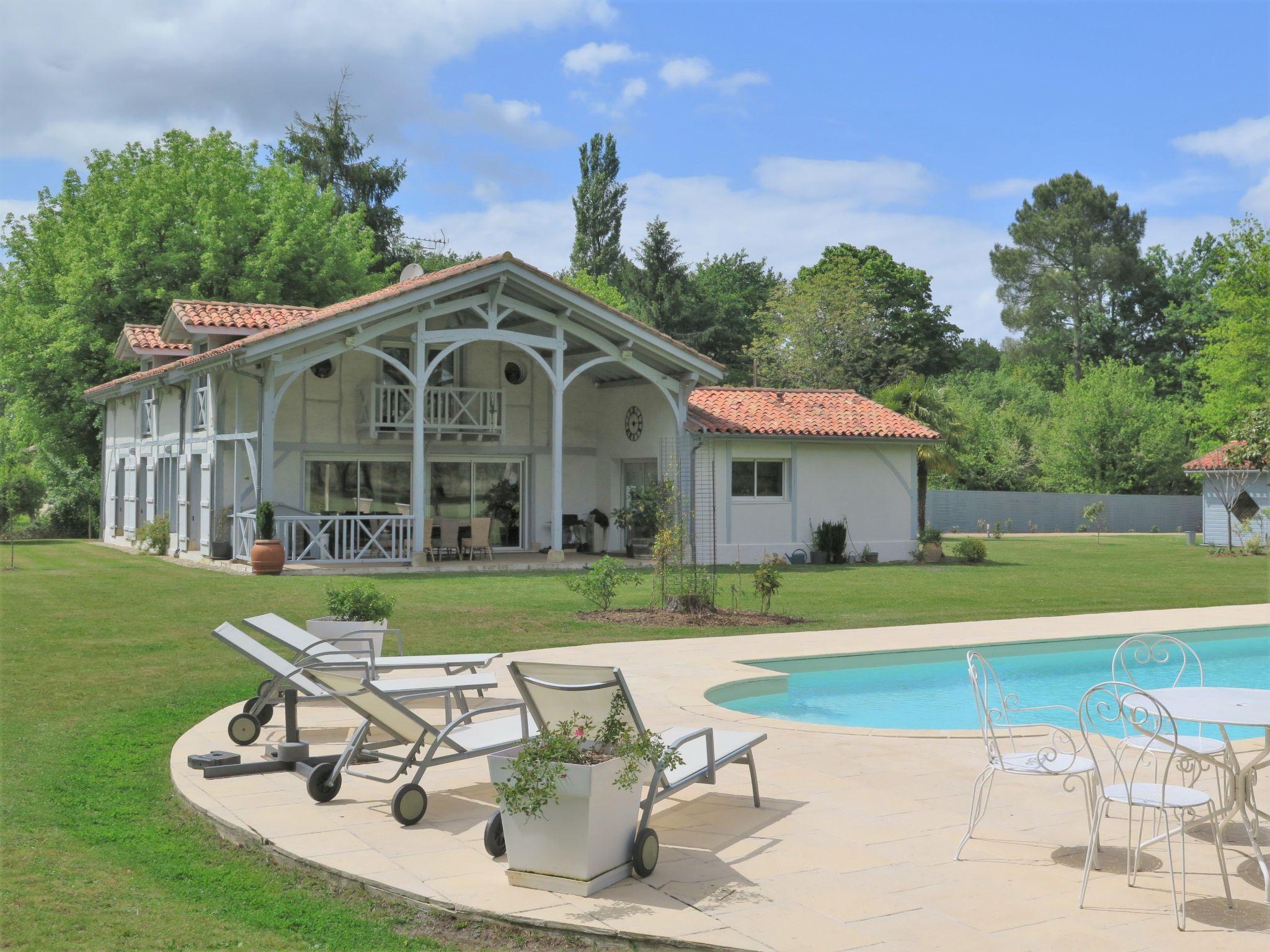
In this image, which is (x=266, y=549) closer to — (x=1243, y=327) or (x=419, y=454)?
(x=419, y=454)

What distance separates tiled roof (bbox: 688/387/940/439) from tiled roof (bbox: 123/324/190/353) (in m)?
11.9

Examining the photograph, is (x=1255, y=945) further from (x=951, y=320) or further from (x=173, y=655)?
(x=951, y=320)

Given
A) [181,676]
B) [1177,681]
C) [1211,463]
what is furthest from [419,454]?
[1211,463]

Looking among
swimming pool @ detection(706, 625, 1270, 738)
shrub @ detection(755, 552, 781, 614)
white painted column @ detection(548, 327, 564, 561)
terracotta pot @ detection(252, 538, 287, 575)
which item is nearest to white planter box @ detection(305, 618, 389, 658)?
swimming pool @ detection(706, 625, 1270, 738)

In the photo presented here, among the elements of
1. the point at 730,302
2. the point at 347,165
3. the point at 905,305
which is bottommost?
the point at 905,305

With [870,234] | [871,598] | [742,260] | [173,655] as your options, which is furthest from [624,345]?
[742,260]

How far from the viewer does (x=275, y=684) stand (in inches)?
275

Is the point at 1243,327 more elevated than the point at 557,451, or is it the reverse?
the point at 1243,327

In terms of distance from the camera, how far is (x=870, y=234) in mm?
50875

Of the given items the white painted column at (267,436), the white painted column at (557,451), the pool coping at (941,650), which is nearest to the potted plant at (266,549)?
the white painted column at (267,436)

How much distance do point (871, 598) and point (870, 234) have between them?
36653 millimetres

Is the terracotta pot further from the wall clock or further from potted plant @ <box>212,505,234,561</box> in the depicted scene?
the wall clock

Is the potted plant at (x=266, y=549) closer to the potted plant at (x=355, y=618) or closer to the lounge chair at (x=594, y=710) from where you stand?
the potted plant at (x=355, y=618)

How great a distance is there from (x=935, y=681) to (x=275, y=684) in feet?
21.3
